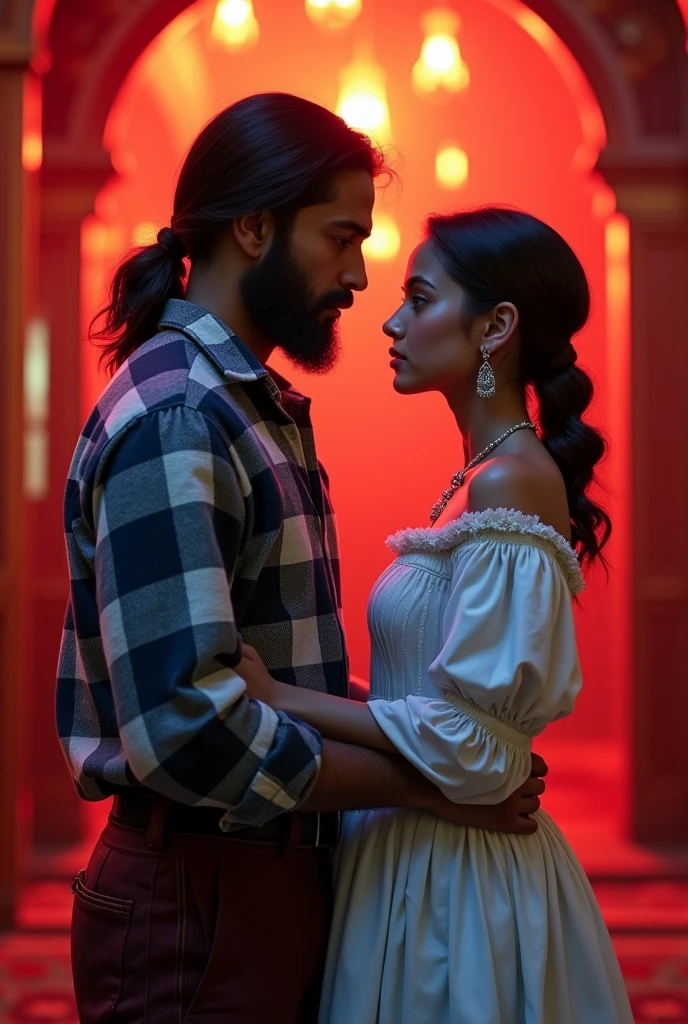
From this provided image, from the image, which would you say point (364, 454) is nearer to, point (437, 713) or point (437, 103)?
point (437, 103)

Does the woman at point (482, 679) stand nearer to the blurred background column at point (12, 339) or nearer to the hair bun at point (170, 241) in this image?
the hair bun at point (170, 241)

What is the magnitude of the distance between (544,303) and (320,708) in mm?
706

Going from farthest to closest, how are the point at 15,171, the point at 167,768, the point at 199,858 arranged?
1. the point at 15,171
2. the point at 199,858
3. the point at 167,768

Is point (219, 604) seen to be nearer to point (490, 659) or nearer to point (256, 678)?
point (256, 678)

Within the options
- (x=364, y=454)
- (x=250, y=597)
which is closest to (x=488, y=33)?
(x=364, y=454)

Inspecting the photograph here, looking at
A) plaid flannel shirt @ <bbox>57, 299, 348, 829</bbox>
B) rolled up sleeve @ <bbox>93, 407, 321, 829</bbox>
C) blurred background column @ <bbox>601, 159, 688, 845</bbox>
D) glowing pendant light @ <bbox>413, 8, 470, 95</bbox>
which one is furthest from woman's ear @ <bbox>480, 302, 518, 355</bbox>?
glowing pendant light @ <bbox>413, 8, 470, 95</bbox>

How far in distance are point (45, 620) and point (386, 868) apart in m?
3.31

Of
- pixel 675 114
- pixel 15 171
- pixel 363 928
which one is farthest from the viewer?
pixel 675 114

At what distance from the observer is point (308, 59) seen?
6.70m

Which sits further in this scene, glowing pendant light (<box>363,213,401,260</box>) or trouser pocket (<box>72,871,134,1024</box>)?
glowing pendant light (<box>363,213,401,260</box>)

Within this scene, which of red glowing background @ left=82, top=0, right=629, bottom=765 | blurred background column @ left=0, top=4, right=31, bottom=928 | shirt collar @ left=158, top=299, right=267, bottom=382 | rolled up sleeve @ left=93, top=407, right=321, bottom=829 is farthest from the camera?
red glowing background @ left=82, top=0, right=629, bottom=765

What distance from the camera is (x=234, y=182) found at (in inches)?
63.6

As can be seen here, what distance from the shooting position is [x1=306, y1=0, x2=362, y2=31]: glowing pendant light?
17.5 ft

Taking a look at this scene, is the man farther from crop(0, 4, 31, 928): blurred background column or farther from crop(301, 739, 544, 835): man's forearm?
crop(0, 4, 31, 928): blurred background column
